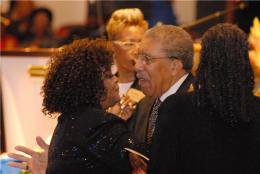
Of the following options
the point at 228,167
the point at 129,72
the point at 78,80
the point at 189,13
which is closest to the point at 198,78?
the point at 228,167

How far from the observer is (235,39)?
2.05 m

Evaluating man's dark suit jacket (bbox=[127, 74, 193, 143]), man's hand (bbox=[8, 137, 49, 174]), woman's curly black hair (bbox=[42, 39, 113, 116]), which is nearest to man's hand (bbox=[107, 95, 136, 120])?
man's dark suit jacket (bbox=[127, 74, 193, 143])

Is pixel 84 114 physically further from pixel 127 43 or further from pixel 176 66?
pixel 127 43

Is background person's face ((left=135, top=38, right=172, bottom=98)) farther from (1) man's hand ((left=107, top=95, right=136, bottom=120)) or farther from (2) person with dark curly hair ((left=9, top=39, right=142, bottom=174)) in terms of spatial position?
(1) man's hand ((left=107, top=95, right=136, bottom=120))

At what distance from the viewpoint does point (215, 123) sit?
200 cm

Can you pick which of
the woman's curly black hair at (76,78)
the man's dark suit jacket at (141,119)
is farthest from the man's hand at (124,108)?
the woman's curly black hair at (76,78)

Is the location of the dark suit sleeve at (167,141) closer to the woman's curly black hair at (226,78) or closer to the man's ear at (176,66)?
the woman's curly black hair at (226,78)

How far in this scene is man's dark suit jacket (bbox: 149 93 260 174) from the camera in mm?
1994

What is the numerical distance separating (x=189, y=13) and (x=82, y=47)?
3.43m

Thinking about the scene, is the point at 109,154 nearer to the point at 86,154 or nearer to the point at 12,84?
the point at 86,154

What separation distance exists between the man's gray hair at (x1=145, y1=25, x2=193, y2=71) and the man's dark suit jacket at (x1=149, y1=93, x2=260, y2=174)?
1.65 ft

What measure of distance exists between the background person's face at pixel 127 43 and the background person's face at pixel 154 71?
30.1 inches

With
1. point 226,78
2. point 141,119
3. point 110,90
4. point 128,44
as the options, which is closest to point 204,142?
point 226,78

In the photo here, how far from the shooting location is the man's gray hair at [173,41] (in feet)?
8.14
